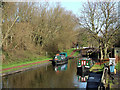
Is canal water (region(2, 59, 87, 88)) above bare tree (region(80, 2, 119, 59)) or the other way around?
the other way around

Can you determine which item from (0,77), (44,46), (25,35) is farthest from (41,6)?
(0,77)

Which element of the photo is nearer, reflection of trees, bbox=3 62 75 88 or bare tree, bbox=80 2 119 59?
reflection of trees, bbox=3 62 75 88

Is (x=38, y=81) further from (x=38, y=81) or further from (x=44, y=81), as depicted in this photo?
(x=44, y=81)

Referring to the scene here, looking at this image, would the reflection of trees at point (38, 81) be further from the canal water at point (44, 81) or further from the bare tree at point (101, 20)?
the bare tree at point (101, 20)

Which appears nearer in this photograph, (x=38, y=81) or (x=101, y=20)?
(x=38, y=81)

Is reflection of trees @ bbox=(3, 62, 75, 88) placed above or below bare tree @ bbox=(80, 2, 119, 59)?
below

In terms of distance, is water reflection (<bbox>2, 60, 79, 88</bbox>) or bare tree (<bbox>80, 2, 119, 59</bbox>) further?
bare tree (<bbox>80, 2, 119, 59</bbox>)

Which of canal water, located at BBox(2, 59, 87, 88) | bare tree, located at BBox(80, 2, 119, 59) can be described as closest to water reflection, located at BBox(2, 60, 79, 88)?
canal water, located at BBox(2, 59, 87, 88)

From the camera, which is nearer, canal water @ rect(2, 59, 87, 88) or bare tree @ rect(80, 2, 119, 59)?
canal water @ rect(2, 59, 87, 88)

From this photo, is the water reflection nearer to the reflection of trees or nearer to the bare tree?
the reflection of trees

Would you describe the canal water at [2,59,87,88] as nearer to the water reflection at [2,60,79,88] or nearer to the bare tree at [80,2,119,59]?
the water reflection at [2,60,79,88]

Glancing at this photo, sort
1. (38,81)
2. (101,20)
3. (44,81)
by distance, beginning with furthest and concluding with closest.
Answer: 1. (101,20)
2. (38,81)
3. (44,81)

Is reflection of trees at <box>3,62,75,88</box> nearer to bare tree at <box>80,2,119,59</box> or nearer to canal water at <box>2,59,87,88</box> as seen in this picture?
canal water at <box>2,59,87,88</box>

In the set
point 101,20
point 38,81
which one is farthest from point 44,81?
point 101,20
